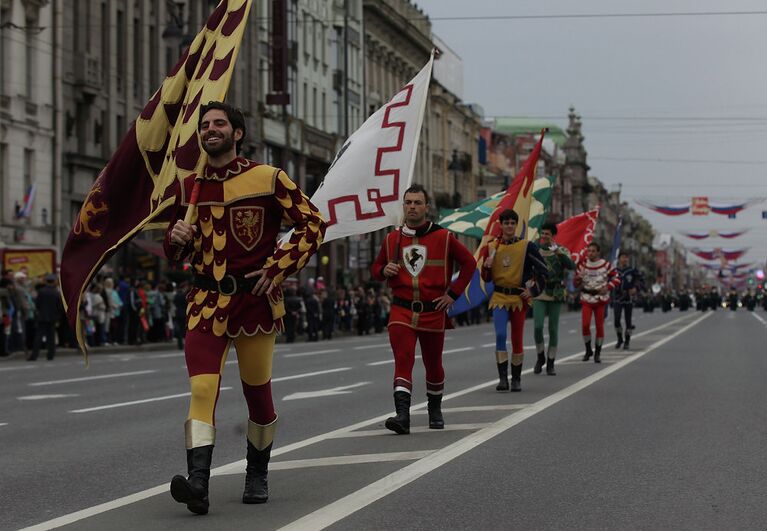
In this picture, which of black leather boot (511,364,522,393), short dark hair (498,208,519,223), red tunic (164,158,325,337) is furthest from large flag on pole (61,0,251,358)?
black leather boot (511,364,522,393)

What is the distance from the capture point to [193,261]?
25.5 feet

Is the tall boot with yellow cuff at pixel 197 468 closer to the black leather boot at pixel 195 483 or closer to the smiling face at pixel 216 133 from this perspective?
the black leather boot at pixel 195 483

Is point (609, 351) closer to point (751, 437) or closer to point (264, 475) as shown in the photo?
point (751, 437)

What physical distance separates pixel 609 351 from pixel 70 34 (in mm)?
21898

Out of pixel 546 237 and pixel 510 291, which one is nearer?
pixel 510 291

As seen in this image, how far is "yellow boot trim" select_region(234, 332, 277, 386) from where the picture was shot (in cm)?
775

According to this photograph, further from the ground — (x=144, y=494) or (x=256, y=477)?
(x=256, y=477)

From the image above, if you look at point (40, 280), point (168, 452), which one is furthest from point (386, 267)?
point (40, 280)

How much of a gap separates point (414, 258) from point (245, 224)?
3.95 metres

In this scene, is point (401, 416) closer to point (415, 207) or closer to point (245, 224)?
point (415, 207)

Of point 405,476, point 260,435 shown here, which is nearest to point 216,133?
point 260,435

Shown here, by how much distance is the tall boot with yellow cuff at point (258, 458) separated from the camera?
793 centimetres

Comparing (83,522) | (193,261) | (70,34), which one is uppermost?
(70,34)

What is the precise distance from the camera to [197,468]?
24.4 ft
